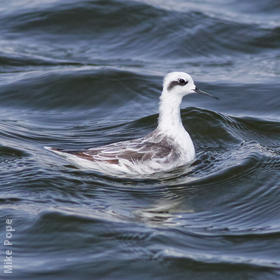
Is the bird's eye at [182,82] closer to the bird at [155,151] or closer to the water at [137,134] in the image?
the bird at [155,151]

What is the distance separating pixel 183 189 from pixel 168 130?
1224mm

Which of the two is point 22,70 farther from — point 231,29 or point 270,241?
point 270,241

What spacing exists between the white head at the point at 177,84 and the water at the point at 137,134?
1.04m

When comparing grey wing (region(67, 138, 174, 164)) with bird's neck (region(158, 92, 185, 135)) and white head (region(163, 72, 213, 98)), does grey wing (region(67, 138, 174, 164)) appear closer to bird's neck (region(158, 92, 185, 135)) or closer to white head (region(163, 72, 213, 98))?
bird's neck (region(158, 92, 185, 135))

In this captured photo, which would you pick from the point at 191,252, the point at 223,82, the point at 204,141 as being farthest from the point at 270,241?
the point at 223,82

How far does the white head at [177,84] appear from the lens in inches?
388

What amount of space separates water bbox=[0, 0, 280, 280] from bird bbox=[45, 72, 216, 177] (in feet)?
0.64

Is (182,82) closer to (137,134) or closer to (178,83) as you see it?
(178,83)

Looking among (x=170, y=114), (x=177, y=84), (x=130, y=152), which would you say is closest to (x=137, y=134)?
(x=170, y=114)

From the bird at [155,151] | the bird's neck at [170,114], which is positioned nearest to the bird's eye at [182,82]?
the bird at [155,151]

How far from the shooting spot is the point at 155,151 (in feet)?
31.4

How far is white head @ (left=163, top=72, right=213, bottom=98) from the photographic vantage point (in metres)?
9.84

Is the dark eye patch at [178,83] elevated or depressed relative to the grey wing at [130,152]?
elevated

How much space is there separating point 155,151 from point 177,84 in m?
1.04
